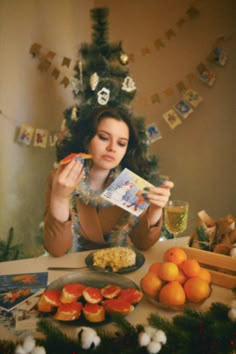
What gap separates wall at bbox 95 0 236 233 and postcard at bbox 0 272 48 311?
2.72 feet

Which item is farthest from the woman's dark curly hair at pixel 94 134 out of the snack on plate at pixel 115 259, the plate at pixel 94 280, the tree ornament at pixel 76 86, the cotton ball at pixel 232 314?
the cotton ball at pixel 232 314

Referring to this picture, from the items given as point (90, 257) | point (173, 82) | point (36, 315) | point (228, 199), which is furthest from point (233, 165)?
point (36, 315)

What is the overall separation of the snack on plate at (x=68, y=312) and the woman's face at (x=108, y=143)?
0.58 m

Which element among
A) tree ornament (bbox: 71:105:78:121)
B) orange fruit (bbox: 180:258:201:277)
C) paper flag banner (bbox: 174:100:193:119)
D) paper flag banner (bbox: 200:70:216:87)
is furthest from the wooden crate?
paper flag banner (bbox: 200:70:216:87)

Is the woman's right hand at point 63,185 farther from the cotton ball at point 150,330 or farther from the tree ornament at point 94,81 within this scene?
the cotton ball at point 150,330

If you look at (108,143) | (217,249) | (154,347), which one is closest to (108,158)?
(108,143)

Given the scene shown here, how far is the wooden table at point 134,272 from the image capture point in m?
0.89

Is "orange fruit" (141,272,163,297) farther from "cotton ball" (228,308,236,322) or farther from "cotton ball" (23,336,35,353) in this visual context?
"cotton ball" (23,336,35,353)

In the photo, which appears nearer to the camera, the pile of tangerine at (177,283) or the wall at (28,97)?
the pile of tangerine at (177,283)

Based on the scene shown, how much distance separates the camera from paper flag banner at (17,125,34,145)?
146 cm

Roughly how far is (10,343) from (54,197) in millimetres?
549

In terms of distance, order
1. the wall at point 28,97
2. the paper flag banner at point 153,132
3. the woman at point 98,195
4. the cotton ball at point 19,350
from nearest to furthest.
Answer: the cotton ball at point 19,350 → the woman at point 98,195 → the wall at point 28,97 → the paper flag banner at point 153,132

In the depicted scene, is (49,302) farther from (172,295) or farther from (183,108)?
(183,108)

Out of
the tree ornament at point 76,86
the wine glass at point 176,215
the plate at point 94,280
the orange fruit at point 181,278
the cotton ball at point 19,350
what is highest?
the tree ornament at point 76,86
